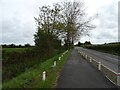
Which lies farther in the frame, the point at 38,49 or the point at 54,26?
the point at 54,26

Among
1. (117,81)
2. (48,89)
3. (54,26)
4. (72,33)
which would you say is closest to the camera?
(48,89)

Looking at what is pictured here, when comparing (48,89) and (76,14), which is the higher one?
(76,14)

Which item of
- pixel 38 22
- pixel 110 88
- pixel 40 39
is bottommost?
pixel 110 88

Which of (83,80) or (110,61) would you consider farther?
(110,61)

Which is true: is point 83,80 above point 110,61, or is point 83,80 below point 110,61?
above

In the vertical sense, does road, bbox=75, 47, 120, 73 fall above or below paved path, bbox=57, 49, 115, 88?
below

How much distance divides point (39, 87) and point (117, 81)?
4.60 meters

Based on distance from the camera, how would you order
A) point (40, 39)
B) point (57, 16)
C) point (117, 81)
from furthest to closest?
point (57, 16) < point (40, 39) < point (117, 81)

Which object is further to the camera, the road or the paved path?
the road

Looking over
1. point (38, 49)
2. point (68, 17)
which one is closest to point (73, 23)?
point (68, 17)

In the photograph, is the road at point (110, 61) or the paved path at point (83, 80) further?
the road at point (110, 61)

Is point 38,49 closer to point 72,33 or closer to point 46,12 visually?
point 46,12

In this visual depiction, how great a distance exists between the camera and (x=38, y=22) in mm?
66188

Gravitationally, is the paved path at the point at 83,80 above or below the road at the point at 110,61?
above
